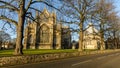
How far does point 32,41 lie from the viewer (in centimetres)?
10144

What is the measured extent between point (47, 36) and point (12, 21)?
78381 mm

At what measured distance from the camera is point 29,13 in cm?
2573

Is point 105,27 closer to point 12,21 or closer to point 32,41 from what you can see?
point 12,21

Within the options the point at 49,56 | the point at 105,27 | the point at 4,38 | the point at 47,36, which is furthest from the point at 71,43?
the point at 49,56

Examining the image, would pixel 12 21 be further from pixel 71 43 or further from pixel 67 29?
pixel 71 43

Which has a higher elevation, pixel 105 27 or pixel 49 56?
pixel 105 27

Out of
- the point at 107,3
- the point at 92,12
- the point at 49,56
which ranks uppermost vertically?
the point at 107,3

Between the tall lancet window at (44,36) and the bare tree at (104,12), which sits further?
the tall lancet window at (44,36)

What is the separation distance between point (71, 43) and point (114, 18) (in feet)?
215

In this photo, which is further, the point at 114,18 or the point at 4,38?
the point at 4,38

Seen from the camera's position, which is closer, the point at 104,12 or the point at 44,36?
the point at 104,12

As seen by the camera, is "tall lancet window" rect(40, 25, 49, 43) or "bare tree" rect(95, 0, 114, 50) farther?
"tall lancet window" rect(40, 25, 49, 43)

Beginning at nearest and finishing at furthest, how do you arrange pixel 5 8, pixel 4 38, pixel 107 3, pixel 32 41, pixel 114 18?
pixel 5 8
pixel 107 3
pixel 114 18
pixel 32 41
pixel 4 38

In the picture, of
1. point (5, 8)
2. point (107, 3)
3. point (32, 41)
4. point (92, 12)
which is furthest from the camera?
point (32, 41)
